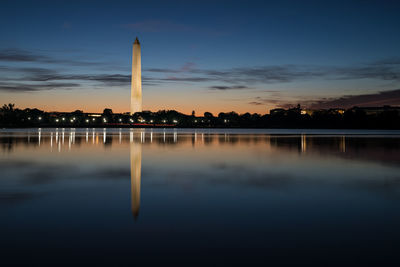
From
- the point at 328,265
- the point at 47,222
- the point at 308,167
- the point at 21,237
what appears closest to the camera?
the point at 328,265

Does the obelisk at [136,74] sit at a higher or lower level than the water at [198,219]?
higher

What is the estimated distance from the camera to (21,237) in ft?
22.5

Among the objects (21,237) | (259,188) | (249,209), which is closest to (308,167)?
(259,188)

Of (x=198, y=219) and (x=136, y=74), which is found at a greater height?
(x=136, y=74)

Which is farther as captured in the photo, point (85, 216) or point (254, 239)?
point (85, 216)

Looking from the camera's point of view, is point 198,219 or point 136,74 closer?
point 198,219

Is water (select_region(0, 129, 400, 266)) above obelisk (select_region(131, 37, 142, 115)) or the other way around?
the other way around

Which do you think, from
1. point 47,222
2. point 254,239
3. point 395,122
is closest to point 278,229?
point 254,239

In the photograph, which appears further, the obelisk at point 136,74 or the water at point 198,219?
the obelisk at point 136,74

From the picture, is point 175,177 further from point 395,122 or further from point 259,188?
point 395,122

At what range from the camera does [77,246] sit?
642 cm

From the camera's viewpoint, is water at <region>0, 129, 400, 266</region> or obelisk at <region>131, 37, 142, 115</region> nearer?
water at <region>0, 129, 400, 266</region>

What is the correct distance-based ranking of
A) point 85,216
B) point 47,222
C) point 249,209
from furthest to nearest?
point 249,209, point 85,216, point 47,222

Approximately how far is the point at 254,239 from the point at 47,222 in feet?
14.2
